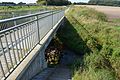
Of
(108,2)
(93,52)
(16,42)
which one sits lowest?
(108,2)

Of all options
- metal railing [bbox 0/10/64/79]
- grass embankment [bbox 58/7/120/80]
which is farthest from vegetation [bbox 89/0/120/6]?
metal railing [bbox 0/10/64/79]

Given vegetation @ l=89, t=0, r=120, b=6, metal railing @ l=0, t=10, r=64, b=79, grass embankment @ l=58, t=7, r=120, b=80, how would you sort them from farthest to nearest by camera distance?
vegetation @ l=89, t=0, r=120, b=6
grass embankment @ l=58, t=7, r=120, b=80
metal railing @ l=0, t=10, r=64, b=79

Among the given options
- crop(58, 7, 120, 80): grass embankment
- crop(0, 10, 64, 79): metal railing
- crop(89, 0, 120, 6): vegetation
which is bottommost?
crop(89, 0, 120, 6): vegetation

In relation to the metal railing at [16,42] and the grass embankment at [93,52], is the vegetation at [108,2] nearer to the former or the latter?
the grass embankment at [93,52]

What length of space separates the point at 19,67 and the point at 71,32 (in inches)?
579

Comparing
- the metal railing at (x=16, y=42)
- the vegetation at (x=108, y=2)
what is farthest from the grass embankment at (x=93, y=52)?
the vegetation at (x=108, y=2)

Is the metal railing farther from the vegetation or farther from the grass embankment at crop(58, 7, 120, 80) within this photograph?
the vegetation

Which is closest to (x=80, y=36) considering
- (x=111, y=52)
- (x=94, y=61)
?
(x=111, y=52)

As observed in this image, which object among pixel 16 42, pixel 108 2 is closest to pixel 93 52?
pixel 16 42

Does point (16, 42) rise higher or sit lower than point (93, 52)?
higher

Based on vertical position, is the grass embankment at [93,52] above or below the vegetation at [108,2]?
above

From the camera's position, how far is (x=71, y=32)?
19531 millimetres

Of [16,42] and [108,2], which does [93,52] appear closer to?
[16,42]

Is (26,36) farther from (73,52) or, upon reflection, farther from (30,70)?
(73,52)
